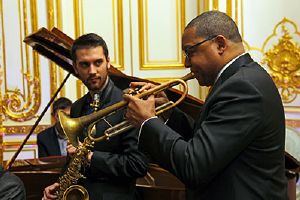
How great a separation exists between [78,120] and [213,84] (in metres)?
0.74

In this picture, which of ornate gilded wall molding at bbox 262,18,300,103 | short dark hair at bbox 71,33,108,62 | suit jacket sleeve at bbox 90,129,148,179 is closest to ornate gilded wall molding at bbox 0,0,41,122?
ornate gilded wall molding at bbox 262,18,300,103

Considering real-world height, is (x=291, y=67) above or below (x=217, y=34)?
below

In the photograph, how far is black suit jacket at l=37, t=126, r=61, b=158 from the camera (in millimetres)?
4535

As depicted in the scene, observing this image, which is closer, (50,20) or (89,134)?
Answer: (89,134)

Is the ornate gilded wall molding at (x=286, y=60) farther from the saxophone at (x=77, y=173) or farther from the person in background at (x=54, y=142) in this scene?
the saxophone at (x=77, y=173)

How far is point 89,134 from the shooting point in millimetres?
2184

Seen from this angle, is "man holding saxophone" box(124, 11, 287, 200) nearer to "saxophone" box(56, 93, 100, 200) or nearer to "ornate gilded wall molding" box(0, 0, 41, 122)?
"saxophone" box(56, 93, 100, 200)

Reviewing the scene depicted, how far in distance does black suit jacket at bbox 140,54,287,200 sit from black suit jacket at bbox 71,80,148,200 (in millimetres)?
610

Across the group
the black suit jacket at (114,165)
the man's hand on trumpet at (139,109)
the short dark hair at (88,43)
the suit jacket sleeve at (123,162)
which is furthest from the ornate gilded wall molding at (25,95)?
the man's hand on trumpet at (139,109)

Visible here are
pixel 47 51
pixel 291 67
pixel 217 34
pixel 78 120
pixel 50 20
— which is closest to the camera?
pixel 217 34

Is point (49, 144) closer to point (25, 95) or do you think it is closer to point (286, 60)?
point (25, 95)

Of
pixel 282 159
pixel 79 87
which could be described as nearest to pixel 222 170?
pixel 282 159

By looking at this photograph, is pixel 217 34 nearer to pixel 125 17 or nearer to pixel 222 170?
pixel 222 170

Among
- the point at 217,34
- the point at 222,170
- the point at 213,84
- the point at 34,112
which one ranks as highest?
the point at 217,34
